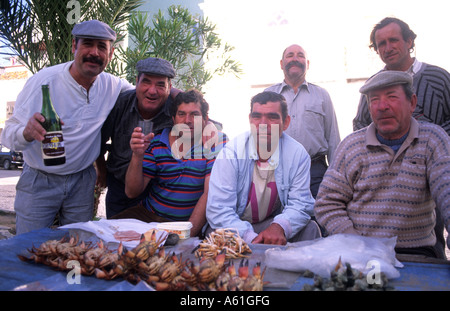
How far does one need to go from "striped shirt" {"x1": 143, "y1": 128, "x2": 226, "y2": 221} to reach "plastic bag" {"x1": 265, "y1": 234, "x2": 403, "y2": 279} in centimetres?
125

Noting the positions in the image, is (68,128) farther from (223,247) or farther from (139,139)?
(223,247)

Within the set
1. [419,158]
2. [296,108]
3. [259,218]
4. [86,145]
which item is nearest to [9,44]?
[86,145]

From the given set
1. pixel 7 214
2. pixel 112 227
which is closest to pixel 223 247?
pixel 112 227

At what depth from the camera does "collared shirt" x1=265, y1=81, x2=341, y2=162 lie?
398 centimetres

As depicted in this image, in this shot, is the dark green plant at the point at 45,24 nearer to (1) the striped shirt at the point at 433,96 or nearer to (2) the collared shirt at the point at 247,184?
(2) the collared shirt at the point at 247,184

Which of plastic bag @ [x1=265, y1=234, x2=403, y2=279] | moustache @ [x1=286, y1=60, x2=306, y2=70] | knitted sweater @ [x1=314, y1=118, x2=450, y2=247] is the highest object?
moustache @ [x1=286, y1=60, x2=306, y2=70]

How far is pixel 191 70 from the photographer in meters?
7.35

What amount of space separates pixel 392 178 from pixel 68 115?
2.42m

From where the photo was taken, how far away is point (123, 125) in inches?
131

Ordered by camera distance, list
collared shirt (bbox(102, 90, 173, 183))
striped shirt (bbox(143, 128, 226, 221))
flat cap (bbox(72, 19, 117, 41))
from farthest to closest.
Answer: collared shirt (bbox(102, 90, 173, 183)), flat cap (bbox(72, 19, 117, 41)), striped shirt (bbox(143, 128, 226, 221))

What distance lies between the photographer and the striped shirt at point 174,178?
9.59 feet

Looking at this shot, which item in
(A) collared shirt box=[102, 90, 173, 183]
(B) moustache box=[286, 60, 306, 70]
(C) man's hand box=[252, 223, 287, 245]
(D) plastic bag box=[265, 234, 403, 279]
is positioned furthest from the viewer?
(B) moustache box=[286, 60, 306, 70]

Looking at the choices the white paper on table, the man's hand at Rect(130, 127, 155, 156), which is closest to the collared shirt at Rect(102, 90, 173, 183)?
the man's hand at Rect(130, 127, 155, 156)
